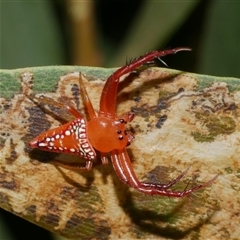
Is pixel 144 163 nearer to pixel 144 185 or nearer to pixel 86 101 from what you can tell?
pixel 144 185

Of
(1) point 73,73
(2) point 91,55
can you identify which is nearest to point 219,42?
(2) point 91,55

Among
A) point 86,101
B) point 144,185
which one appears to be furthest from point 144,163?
point 86,101

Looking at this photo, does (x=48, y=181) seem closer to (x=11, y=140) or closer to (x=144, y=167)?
(x=11, y=140)

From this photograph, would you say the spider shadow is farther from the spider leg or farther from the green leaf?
the spider leg

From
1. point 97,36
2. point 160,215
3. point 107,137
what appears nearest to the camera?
point 160,215

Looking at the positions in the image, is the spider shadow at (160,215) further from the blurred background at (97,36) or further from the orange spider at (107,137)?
the blurred background at (97,36)
